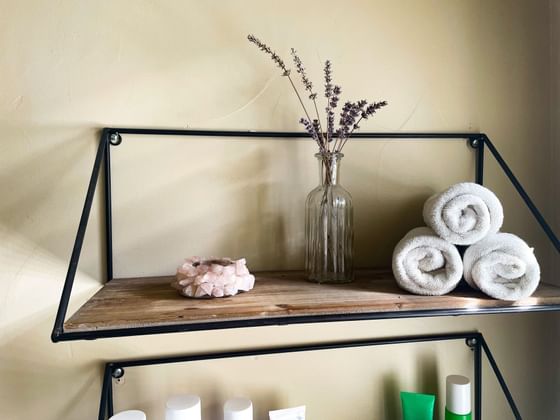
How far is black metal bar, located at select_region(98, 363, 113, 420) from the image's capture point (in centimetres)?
59

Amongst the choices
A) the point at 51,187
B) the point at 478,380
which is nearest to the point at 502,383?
the point at 478,380

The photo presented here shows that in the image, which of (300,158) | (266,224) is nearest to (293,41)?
(300,158)

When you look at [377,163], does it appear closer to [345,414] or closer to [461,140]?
[461,140]

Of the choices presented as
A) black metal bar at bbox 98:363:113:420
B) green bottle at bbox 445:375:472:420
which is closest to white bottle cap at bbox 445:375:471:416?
green bottle at bbox 445:375:472:420

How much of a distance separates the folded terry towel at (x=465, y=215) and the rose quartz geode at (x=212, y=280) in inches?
10.5

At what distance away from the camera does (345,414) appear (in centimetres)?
68

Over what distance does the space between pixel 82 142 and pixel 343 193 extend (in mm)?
400

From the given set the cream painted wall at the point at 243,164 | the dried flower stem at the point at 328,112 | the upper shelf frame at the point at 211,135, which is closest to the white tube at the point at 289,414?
the cream painted wall at the point at 243,164

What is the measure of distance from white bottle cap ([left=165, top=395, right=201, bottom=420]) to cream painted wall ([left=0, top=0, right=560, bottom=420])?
0.21 ft

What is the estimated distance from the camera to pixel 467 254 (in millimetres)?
537

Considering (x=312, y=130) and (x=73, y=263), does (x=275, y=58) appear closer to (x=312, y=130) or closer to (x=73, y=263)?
(x=312, y=130)

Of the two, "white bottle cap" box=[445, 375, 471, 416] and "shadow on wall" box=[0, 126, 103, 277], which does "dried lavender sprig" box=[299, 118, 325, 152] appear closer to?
"shadow on wall" box=[0, 126, 103, 277]

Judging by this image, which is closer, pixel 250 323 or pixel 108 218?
pixel 250 323

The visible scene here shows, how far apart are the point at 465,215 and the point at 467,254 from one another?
5 centimetres
